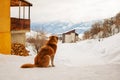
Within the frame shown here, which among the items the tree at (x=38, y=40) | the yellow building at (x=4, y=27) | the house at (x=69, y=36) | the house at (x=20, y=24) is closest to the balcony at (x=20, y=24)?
the house at (x=20, y=24)

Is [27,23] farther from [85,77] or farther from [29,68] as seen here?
[85,77]

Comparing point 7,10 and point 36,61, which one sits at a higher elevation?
point 7,10

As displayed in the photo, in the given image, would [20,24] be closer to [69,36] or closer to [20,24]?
[20,24]

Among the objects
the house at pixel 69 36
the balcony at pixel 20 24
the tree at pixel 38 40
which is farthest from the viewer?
the house at pixel 69 36

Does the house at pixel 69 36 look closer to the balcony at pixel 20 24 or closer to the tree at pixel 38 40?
the tree at pixel 38 40

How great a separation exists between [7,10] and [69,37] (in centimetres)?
2674

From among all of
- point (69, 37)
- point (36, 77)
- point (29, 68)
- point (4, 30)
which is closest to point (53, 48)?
point (29, 68)

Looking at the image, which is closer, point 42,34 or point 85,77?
point 85,77

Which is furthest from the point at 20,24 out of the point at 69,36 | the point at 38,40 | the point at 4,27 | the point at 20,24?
the point at 69,36

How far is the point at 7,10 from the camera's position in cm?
1402

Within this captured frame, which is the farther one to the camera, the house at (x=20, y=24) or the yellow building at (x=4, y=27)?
the house at (x=20, y=24)

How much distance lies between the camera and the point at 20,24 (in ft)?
57.4

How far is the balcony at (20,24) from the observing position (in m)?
16.8

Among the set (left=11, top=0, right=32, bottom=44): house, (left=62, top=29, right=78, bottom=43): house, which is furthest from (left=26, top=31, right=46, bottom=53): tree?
(left=62, top=29, right=78, bottom=43): house
